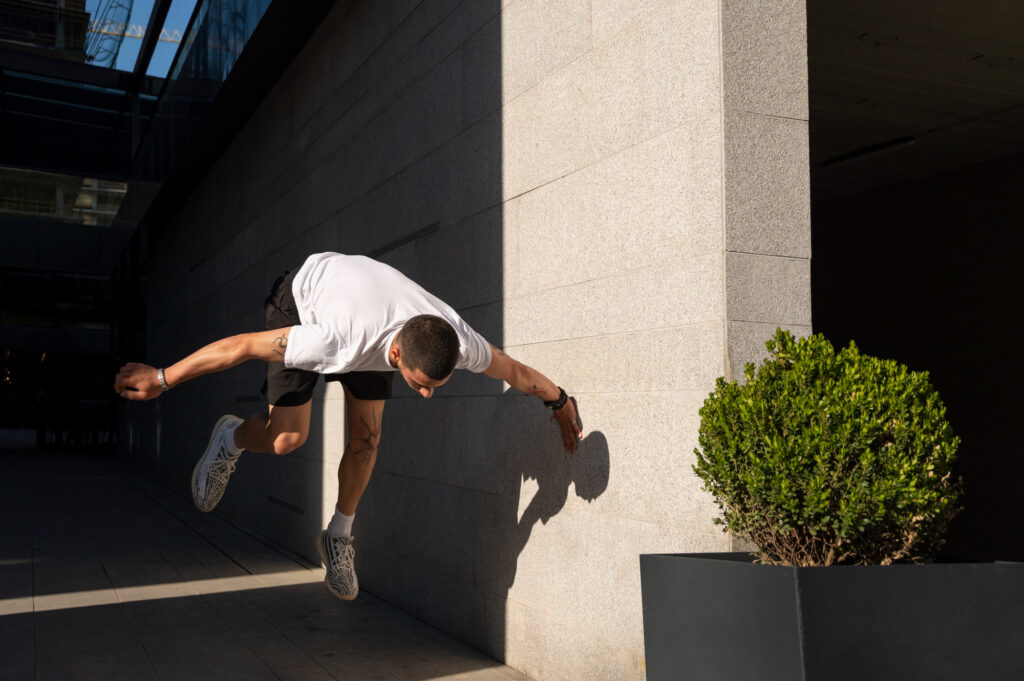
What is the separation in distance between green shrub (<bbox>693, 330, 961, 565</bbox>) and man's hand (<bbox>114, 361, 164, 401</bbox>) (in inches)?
70.9

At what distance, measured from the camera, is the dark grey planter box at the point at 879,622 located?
1906 millimetres

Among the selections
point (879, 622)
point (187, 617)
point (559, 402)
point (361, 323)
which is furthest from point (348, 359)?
point (187, 617)

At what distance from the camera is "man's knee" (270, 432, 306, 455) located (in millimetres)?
4098

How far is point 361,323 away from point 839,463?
67.7 inches

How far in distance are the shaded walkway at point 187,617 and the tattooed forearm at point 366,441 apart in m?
0.82

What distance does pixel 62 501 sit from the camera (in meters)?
9.77

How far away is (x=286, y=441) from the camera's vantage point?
162 inches

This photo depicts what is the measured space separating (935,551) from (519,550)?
1.95 metres

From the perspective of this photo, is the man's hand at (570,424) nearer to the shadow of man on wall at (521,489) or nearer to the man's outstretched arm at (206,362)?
the shadow of man on wall at (521,489)

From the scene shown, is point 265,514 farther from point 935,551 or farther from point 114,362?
point 114,362

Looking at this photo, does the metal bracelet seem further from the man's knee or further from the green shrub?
the man's knee

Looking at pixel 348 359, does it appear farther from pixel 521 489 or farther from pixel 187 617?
pixel 187 617

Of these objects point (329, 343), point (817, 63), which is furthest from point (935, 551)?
point (817, 63)

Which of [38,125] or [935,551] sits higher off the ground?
[38,125]
